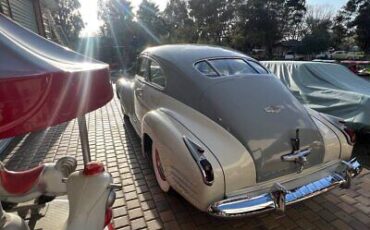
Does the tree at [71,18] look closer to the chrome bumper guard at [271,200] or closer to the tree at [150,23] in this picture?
the tree at [150,23]

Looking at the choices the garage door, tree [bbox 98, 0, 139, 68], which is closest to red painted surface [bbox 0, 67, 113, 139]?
the garage door

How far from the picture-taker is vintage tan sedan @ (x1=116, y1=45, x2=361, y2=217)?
2.23 metres

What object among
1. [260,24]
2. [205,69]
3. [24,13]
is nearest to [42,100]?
[205,69]

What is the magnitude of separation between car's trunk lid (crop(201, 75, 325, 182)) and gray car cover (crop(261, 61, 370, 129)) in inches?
67.2

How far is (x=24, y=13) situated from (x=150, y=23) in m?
24.0

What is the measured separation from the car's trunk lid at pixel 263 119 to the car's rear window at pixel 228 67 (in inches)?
8.8

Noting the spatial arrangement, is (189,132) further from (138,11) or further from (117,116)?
Answer: (138,11)

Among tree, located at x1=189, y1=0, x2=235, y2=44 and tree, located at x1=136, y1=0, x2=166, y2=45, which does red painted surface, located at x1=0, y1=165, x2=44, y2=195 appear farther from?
tree, located at x1=189, y1=0, x2=235, y2=44

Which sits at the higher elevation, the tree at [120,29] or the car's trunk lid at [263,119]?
the tree at [120,29]

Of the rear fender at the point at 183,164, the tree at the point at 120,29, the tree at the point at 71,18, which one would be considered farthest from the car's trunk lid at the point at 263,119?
the tree at the point at 71,18

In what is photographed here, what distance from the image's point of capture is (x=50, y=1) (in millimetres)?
11547

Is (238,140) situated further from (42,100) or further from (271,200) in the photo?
(42,100)

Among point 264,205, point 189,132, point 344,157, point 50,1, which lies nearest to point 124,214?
point 189,132

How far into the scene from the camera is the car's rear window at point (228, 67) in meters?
3.19
